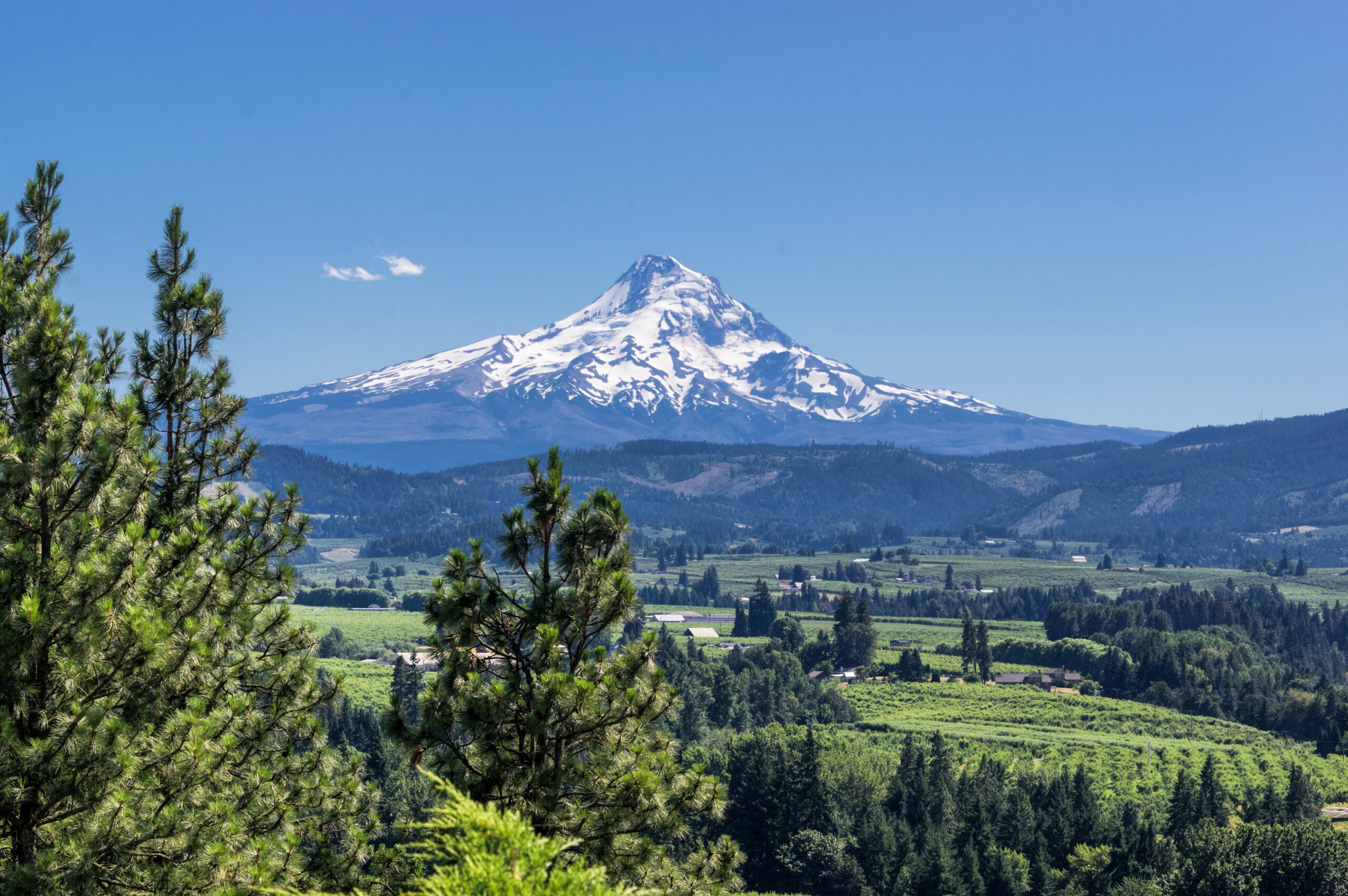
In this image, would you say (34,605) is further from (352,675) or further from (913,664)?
(913,664)

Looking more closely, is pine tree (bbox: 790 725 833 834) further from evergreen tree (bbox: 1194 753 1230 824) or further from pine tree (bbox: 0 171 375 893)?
pine tree (bbox: 0 171 375 893)

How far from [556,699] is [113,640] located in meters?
7.17

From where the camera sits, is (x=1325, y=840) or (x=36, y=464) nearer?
(x=36, y=464)

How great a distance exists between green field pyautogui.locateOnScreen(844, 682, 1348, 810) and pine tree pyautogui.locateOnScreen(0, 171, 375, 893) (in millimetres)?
92561

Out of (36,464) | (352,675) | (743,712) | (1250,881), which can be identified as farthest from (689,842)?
(352,675)

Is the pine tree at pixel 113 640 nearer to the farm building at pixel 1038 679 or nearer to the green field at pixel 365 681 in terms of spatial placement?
the green field at pixel 365 681

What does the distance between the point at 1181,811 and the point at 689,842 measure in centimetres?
3835

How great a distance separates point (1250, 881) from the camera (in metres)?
63.8

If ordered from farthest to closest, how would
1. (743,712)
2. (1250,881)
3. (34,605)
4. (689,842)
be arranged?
(743,712), (689,842), (1250,881), (34,605)

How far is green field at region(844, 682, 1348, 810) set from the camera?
110312mm

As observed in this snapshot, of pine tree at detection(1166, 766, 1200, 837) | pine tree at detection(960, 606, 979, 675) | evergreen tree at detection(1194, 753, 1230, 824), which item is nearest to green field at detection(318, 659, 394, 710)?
pine tree at detection(1166, 766, 1200, 837)

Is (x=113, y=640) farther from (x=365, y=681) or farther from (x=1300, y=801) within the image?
(x=365, y=681)

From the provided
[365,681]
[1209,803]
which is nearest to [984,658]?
[1209,803]

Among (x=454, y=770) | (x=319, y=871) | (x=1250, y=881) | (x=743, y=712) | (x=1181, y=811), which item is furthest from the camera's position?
(x=743, y=712)
